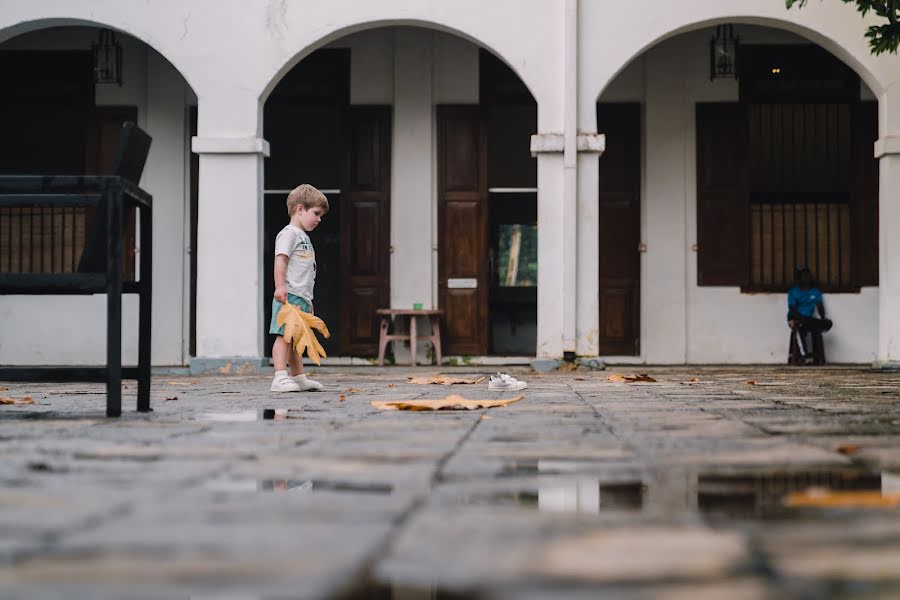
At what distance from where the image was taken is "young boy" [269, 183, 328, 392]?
590 centimetres

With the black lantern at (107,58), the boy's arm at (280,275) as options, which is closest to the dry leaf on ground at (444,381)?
the boy's arm at (280,275)

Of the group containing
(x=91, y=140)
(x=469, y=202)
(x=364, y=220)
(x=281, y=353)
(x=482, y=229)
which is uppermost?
(x=91, y=140)

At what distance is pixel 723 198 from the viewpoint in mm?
11023

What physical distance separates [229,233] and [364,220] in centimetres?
217

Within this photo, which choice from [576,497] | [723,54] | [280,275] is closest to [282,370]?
[280,275]

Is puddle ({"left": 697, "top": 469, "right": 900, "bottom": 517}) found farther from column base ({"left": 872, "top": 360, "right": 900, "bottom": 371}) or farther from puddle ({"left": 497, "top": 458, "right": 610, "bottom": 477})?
column base ({"left": 872, "top": 360, "right": 900, "bottom": 371})

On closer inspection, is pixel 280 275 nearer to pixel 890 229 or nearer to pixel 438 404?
pixel 438 404

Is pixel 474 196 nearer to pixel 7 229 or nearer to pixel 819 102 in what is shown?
pixel 819 102

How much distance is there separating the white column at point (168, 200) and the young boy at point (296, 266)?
18.4ft

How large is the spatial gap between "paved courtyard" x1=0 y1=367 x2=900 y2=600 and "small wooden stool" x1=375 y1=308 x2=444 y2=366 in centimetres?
655

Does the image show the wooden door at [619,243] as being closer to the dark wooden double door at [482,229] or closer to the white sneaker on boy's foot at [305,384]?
the dark wooden double door at [482,229]

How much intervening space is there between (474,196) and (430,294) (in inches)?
45.1

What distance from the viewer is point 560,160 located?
30.3 feet

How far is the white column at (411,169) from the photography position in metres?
11.1
